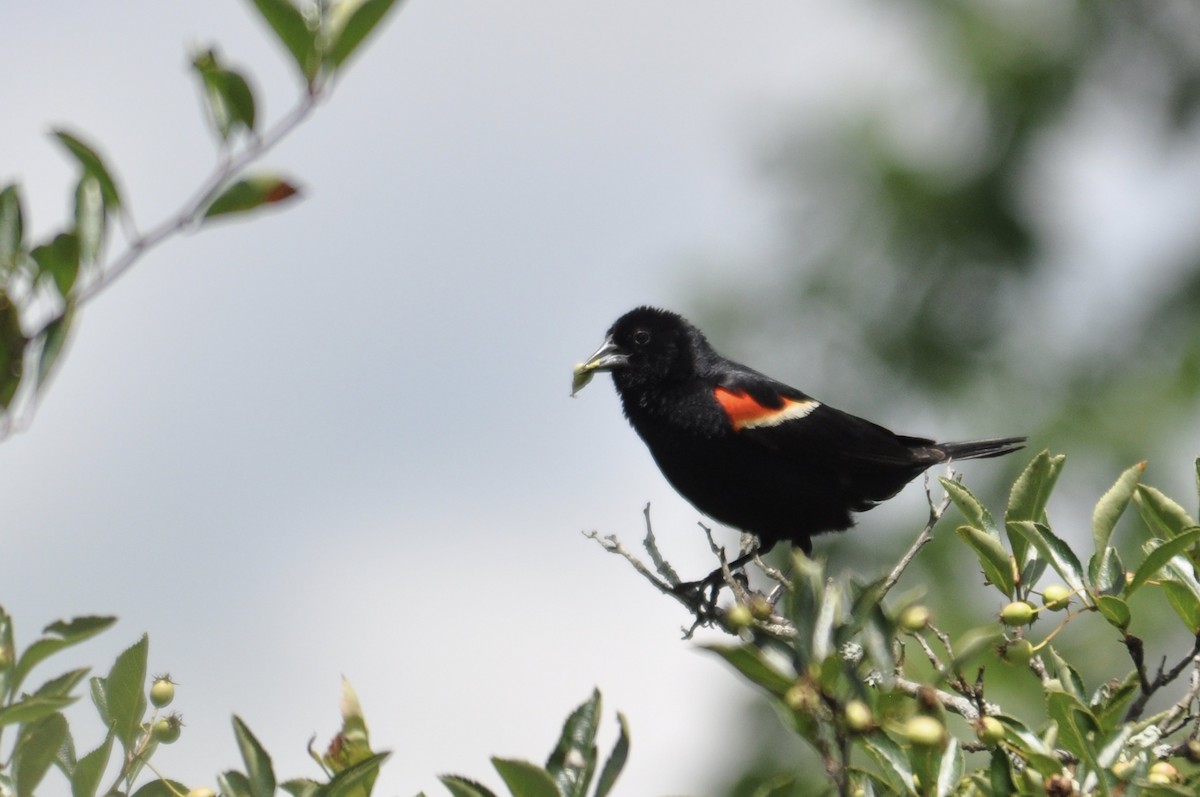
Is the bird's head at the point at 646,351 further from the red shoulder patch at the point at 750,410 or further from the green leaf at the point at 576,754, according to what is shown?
the green leaf at the point at 576,754

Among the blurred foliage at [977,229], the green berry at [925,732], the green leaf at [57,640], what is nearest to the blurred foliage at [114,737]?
the green leaf at [57,640]

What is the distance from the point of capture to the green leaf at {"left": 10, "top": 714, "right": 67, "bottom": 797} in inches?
65.4

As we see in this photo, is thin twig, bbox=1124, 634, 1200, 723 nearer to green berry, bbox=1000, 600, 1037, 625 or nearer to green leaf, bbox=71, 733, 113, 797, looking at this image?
green berry, bbox=1000, 600, 1037, 625

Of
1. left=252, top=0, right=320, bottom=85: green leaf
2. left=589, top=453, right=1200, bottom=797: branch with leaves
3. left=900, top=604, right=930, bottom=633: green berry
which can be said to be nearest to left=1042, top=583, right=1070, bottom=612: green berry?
left=589, top=453, right=1200, bottom=797: branch with leaves

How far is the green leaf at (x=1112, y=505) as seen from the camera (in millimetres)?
2127

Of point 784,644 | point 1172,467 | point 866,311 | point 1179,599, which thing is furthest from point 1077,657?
point 784,644

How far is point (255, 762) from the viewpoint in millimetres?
1733

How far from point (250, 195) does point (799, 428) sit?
11.0ft

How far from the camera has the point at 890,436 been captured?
4.75 meters

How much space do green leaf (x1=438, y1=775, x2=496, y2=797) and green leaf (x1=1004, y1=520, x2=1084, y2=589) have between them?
0.93 metres

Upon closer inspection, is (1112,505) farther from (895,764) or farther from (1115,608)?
(895,764)

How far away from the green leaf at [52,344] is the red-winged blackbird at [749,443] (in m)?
3.17

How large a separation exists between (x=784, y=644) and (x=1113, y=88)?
12.8m

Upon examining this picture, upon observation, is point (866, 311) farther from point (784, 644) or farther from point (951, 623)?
point (784, 644)
